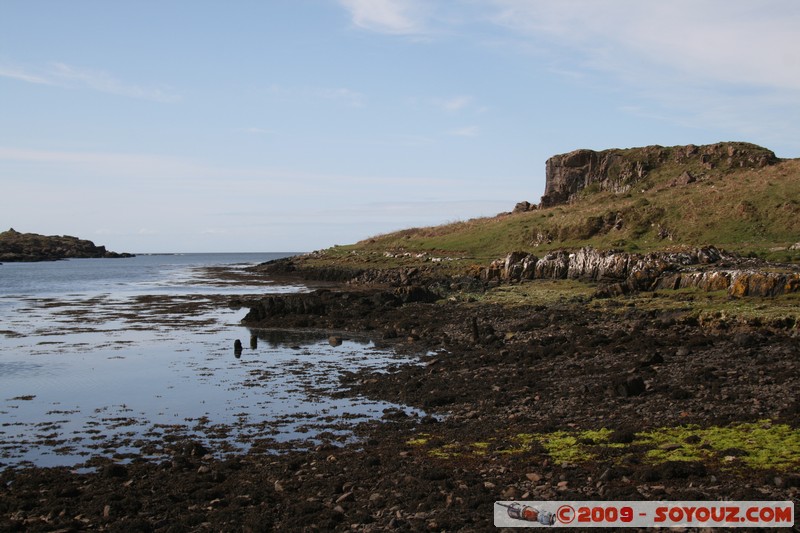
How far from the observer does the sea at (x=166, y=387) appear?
18484 mm

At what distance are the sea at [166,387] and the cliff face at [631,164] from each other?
6978cm

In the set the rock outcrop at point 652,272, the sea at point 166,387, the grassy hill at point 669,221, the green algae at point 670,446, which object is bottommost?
the sea at point 166,387

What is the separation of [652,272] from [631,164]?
216ft

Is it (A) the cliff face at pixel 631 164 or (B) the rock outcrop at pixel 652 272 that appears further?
(A) the cliff face at pixel 631 164

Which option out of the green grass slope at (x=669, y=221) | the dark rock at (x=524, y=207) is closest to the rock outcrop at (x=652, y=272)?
the green grass slope at (x=669, y=221)

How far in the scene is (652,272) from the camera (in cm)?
4178

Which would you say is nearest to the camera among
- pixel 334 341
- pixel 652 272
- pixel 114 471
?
pixel 114 471

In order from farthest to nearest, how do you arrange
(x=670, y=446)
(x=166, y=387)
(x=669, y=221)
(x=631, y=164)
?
(x=631, y=164) → (x=669, y=221) → (x=166, y=387) → (x=670, y=446)

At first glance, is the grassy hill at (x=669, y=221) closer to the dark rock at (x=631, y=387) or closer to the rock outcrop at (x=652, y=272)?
the rock outcrop at (x=652, y=272)

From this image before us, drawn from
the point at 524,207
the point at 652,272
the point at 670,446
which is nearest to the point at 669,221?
the point at 652,272

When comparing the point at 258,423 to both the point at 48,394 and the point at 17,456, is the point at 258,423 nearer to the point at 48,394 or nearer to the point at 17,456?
the point at 17,456

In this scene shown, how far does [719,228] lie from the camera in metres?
63.8

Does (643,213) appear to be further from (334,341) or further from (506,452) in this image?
(506,452)

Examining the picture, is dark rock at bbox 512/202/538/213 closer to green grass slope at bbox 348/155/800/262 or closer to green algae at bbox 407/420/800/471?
green grass slope at bbox 348/155/800/262
